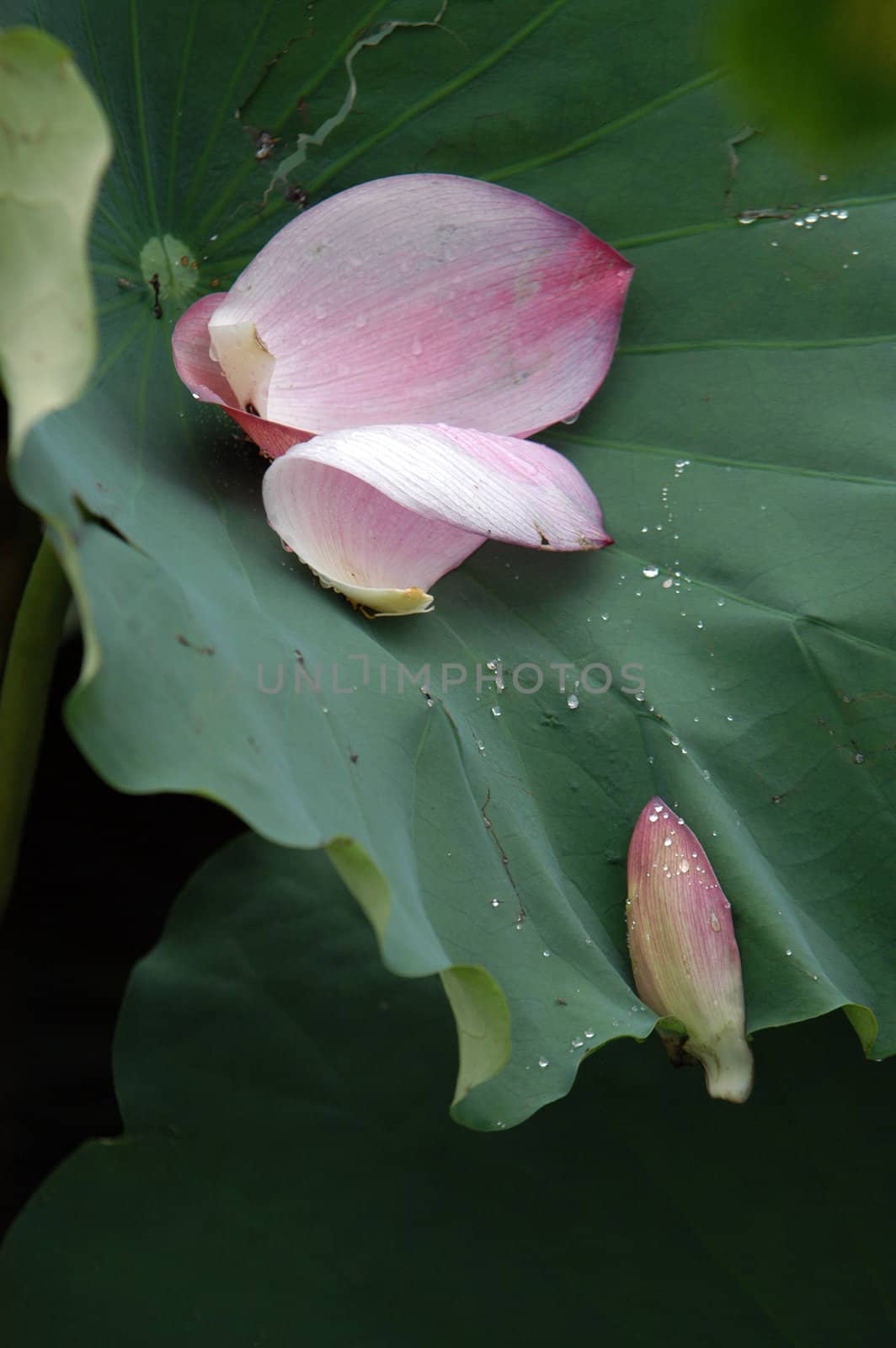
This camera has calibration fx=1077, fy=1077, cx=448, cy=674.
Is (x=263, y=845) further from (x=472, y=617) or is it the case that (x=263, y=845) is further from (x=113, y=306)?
(x=113, y=306)

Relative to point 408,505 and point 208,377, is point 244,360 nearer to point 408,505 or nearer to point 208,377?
point 208,377

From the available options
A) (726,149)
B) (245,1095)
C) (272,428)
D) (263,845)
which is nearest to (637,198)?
(726,149)

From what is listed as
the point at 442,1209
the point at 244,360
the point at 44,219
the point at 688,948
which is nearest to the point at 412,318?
the point at 244,360

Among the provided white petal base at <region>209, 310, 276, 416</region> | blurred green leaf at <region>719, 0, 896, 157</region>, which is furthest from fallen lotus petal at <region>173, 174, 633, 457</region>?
blurred green leaf at <region>719, 0, 896, 157</region>

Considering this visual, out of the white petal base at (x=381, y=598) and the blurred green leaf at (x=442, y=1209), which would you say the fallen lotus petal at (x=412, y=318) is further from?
the blurred green leaf at (x=442, y=1209)

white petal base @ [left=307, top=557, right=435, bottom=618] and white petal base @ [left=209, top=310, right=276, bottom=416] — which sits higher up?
white petal base @ [left=209, top=310, right=276, bottom=416]

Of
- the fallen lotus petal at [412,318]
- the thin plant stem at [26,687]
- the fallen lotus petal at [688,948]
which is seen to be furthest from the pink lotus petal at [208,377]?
the fallen lotus petal at [688,948]

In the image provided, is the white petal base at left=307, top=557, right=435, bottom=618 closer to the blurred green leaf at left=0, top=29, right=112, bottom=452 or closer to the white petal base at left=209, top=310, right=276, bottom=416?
the white petal base at left=209, top=310, right=276, bottom=416
